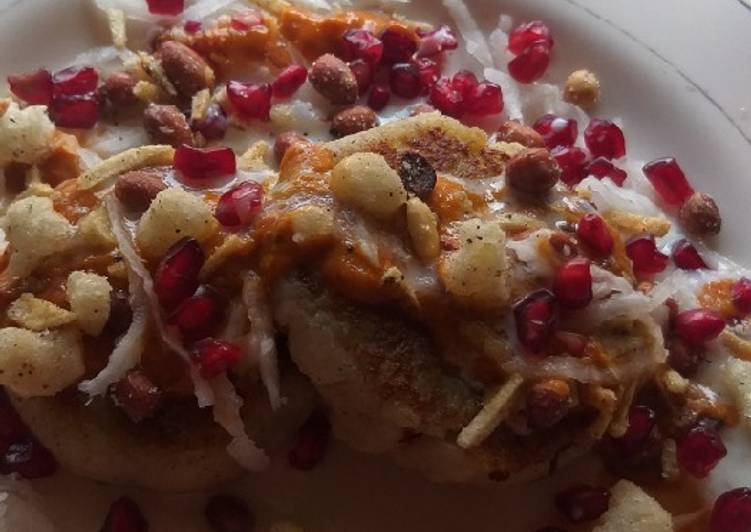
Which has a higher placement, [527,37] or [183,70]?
[527,37]

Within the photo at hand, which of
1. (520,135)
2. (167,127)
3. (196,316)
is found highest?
(520,135)

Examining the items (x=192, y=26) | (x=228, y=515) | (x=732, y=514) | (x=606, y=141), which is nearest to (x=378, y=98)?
(x=192, y=26)

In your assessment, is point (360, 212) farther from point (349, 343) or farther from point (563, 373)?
point (563, 373)

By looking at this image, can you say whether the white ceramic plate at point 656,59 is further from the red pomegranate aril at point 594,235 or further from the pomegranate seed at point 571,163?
the red pomegranate aril at point 594,235

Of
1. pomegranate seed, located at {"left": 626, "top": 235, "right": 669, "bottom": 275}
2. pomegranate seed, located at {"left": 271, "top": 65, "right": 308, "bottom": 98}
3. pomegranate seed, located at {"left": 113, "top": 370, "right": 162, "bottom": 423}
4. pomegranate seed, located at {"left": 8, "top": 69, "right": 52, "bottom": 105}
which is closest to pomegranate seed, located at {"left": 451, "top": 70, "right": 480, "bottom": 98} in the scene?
pomegranate seed, located at {"left": 271, "top": 65, "right": 308, "bottom": 98}

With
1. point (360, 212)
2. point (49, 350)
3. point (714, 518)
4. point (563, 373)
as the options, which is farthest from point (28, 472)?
point (714, 518)

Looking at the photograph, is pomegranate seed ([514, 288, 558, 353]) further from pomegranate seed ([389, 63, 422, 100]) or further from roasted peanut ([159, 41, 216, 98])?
roasted peanut ([159, 41, 216, 98])

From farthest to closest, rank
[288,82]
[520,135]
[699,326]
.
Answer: [288,82]
[520,135]
[699,326]

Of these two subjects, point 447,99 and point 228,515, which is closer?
point 228,515

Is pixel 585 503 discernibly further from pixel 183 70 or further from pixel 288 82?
pixel 183 70
